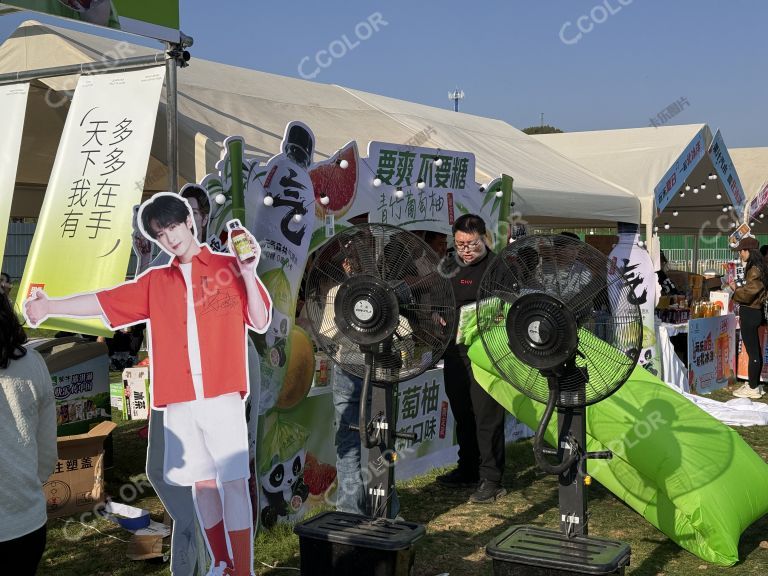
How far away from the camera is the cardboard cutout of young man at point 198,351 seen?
4012 millimetres

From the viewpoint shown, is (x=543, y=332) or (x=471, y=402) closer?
(x=543, y=332)

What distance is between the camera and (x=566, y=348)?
3516mm

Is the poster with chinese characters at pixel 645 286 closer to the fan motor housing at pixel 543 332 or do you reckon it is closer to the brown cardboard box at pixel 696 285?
the brown cardboard box at pixel 696 285

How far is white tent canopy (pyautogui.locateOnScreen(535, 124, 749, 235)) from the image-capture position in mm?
11289

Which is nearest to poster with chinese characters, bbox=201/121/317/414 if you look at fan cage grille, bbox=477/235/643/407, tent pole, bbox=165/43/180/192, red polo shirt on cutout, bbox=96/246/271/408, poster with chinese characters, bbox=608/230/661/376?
tent pole, bbox=165/43/180/192

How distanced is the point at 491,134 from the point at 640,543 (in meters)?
7.27

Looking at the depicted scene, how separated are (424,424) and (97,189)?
304 centimetres

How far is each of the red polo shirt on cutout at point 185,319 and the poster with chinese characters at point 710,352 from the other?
6902mm

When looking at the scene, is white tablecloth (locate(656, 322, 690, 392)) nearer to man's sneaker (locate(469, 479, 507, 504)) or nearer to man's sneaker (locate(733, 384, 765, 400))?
man's sneaker (locate(733, 384, 765, 400))

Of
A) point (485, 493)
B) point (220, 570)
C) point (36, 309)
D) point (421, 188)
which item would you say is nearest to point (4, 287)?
point (36, 309)

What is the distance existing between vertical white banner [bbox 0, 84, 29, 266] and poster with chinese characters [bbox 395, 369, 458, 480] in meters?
2.73

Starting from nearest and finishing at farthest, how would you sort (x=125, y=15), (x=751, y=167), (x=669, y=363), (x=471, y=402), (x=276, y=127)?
(x=125, y=15), (x=471, y=402), (x=276, y=127), (x=669, y=363), (x=751, y=167)

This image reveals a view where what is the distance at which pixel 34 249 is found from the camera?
14.7 ft

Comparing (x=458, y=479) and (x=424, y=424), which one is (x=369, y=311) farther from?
(x=424, y=424)
